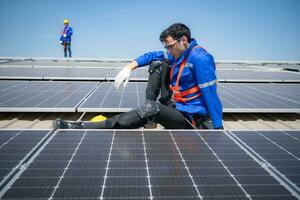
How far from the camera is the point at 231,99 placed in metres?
7.29

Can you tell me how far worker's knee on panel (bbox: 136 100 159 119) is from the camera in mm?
4734

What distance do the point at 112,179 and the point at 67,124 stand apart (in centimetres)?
232

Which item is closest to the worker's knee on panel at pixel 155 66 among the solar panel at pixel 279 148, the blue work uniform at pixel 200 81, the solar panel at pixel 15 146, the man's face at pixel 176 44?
the blue work uniform at pixel 200 81

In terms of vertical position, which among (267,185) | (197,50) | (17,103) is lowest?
(267,185)

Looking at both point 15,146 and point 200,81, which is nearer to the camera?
point 15,146

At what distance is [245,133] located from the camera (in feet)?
14.3

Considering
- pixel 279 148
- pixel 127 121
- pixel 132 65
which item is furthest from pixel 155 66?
pixel 279 148

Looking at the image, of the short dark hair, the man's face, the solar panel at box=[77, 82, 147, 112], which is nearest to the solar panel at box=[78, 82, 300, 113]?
the solar panel at box=[77, 82, 147, 112]

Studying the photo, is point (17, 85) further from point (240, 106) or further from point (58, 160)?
point (240, 106)

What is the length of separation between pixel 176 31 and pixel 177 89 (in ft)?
3.82

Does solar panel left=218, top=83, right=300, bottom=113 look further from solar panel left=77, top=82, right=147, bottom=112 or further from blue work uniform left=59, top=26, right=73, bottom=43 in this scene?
blue work uniform left=59, top=26, right=73, bottom=43

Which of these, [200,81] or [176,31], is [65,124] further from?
[176,31]

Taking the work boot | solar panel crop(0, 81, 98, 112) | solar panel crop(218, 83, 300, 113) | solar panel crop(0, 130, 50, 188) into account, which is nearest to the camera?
solar panel crop(0, 130, 50, 188)

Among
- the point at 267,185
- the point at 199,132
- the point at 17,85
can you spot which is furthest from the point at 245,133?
the point at 17,85
